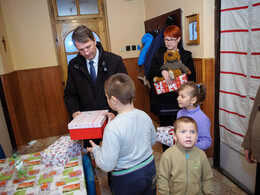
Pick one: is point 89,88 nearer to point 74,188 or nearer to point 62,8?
point 74,188

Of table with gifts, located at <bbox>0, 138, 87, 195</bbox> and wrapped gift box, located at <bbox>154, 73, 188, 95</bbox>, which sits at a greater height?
wrapped gift box, located at <bbox>154, 73, 188, 95</bbox>

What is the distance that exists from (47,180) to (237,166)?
1.82 metres

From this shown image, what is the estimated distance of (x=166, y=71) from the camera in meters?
2.25

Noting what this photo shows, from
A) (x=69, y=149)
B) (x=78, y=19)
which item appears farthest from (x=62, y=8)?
(x=69, y=149)

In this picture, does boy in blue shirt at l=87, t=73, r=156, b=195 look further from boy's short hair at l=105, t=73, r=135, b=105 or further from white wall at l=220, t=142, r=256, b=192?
white wall at l=220, t=142, r=256, b=192

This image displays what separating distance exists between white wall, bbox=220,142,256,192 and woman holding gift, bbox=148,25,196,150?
657 mm

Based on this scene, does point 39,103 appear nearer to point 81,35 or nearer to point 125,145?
point 81,35

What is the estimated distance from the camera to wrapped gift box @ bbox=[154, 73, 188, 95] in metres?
2.17

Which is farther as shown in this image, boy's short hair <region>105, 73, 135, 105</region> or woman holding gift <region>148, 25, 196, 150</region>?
woman holding gift <region>148, 25, 196, 150</region>

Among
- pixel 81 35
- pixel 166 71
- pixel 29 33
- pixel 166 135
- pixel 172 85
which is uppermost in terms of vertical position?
pixel 29 33

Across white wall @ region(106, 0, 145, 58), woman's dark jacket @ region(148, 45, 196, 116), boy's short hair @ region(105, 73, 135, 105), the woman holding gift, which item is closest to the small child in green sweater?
boy's short hair @ region(105, 73, 135, 105)

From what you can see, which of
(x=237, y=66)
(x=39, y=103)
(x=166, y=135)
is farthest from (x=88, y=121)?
(x=39, y=103)

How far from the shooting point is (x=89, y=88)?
1824mm

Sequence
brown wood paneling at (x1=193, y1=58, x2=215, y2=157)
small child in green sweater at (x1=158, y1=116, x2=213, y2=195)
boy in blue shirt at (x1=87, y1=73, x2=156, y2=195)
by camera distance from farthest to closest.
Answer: brown wood paneling at (x1=193, y1=58, x2=215, y2=157)
small child in green sweater at (x1=158, y1=116, x2=213, y2=195)
boy in blue shirt at (x1=87, y1=73, x2=156, y2=195)
